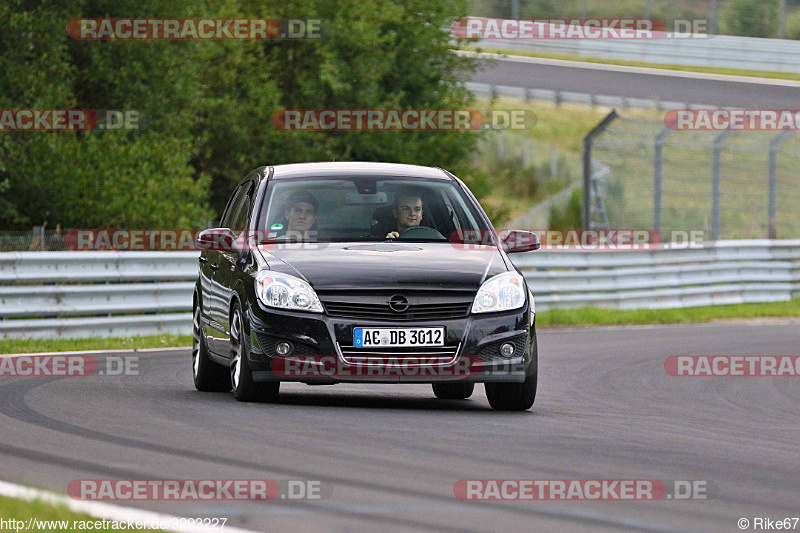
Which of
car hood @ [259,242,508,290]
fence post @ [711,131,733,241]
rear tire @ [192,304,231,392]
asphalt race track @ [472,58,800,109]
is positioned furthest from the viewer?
asphalt race track @ [472,58,800,109]

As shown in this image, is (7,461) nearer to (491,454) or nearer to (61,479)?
(61,479)

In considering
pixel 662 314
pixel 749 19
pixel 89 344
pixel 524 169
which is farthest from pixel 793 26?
pixel 89 344

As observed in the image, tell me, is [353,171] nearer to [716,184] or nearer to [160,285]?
[160,285]

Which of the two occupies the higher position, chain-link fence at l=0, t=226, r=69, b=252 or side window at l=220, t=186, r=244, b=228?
side window at l=220, t=186, r=244, b=228

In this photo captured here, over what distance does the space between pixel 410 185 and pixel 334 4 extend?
72.5ft

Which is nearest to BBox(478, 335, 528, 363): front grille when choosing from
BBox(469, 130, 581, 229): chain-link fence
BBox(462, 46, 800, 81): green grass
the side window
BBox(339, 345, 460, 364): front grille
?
BBox(339, 345, 460, 364): front grille

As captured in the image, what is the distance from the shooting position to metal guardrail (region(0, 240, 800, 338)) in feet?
52.2

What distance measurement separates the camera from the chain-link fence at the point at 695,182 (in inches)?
995

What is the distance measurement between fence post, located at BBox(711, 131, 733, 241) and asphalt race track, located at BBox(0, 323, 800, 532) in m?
13.1

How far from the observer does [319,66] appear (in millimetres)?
31844

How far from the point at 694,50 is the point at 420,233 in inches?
1345

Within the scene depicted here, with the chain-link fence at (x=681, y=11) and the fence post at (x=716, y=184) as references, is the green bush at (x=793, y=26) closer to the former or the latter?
the chain-link fence at (x=681, y=11)

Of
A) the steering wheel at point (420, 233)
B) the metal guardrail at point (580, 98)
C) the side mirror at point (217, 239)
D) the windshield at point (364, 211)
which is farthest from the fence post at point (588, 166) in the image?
the side mirror at point (217, 239)

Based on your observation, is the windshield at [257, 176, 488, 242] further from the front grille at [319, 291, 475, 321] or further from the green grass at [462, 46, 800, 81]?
the green grass at [462, 46, 800, 81]
